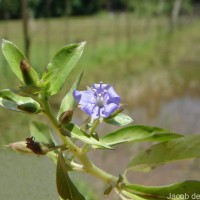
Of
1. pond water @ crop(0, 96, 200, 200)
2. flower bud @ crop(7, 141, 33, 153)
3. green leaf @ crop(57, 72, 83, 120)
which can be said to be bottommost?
pond water @ crop(0, 96, 200, 200)

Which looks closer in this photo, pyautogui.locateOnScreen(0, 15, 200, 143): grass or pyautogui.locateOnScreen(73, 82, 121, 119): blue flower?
pyautogui.locateOnScreen(73, 82, 121, 119): blue flower

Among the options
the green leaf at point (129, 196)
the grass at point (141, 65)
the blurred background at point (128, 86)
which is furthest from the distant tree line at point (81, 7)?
the green leaf at point (129, 196)

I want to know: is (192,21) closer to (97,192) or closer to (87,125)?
(97,192)

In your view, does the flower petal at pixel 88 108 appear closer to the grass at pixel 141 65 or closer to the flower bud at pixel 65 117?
the flower bud at pixel 65 117

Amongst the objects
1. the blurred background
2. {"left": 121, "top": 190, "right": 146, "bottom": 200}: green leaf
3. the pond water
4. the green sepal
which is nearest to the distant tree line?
the blurred background

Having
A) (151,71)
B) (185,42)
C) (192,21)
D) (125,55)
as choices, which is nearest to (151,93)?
(151,71)

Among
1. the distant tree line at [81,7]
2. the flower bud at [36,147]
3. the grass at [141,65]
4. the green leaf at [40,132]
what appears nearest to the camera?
the flower bud at [36,147]

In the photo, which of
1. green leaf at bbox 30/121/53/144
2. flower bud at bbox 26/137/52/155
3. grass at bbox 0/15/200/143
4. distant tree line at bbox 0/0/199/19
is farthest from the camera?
distant tree line at bbox 0/0/199/19

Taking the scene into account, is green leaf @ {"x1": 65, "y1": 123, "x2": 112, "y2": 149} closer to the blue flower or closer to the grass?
the blue flower
